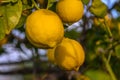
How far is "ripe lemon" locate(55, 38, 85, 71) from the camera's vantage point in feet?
3.40

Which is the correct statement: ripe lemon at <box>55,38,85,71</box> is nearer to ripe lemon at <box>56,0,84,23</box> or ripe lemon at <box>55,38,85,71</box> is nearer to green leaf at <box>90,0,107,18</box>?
ripe lemon at <box>56,0,84,23</box>

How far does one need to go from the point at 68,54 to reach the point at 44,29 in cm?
18

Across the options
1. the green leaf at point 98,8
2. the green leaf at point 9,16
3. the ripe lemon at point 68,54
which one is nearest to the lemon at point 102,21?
the green leaf at point 98,8

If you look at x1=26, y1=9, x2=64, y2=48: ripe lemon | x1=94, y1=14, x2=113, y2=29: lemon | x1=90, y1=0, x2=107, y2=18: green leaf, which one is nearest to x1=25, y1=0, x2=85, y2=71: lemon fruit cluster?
x1=26, y1=9, x2=64, y2=48: ripe lemon

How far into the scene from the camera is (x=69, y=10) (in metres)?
0.97

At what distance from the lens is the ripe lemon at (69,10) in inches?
38.1

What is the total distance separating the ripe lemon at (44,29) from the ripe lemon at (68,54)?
0.12 meters

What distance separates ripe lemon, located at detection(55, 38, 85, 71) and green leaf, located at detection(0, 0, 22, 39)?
0.49ft

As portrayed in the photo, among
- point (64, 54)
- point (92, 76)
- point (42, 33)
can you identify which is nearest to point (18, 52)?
point (92, 76)

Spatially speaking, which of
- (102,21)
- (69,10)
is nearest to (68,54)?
(69,10)

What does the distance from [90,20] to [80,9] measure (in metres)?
0.90

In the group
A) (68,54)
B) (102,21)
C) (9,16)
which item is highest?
(9,16)

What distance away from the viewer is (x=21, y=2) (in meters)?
0.99

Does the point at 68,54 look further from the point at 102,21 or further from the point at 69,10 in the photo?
the point at 102,21
